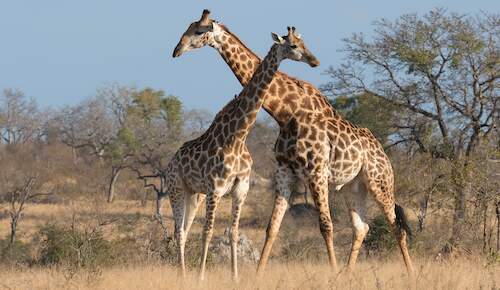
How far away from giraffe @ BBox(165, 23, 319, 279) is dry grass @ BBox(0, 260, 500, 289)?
41 centimetres

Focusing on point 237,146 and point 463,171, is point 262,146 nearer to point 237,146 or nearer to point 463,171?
point 463,171

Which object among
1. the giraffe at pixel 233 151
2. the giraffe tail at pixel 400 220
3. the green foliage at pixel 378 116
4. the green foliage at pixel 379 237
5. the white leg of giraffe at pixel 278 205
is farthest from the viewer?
the green foliage at pixel 378 116

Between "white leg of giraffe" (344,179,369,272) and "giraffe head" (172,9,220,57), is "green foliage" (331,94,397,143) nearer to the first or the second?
"white leg of giraffe" (344,179,369,272)

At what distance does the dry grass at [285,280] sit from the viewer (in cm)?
875

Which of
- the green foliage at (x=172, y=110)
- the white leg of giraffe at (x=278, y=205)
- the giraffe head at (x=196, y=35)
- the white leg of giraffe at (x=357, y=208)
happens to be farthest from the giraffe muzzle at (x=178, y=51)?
the green foliage at (x=172, y=110)

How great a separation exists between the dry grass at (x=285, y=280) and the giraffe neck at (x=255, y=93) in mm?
1702

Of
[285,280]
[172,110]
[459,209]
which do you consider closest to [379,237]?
[459,209]

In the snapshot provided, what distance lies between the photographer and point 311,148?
9.66 meters

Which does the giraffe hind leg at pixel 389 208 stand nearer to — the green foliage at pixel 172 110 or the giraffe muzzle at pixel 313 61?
the giraffe muzzle at pixel 313 61

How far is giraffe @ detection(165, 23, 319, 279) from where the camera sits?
9.55m

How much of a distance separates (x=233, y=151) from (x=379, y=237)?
29.5ft

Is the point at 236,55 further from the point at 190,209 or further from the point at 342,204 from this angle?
the point at 342,204

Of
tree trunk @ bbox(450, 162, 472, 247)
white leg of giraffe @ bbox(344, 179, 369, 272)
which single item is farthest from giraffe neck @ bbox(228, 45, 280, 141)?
tree trunk @ bbox(450, 162, 472, 247)

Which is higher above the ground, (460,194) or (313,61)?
(313,61)
